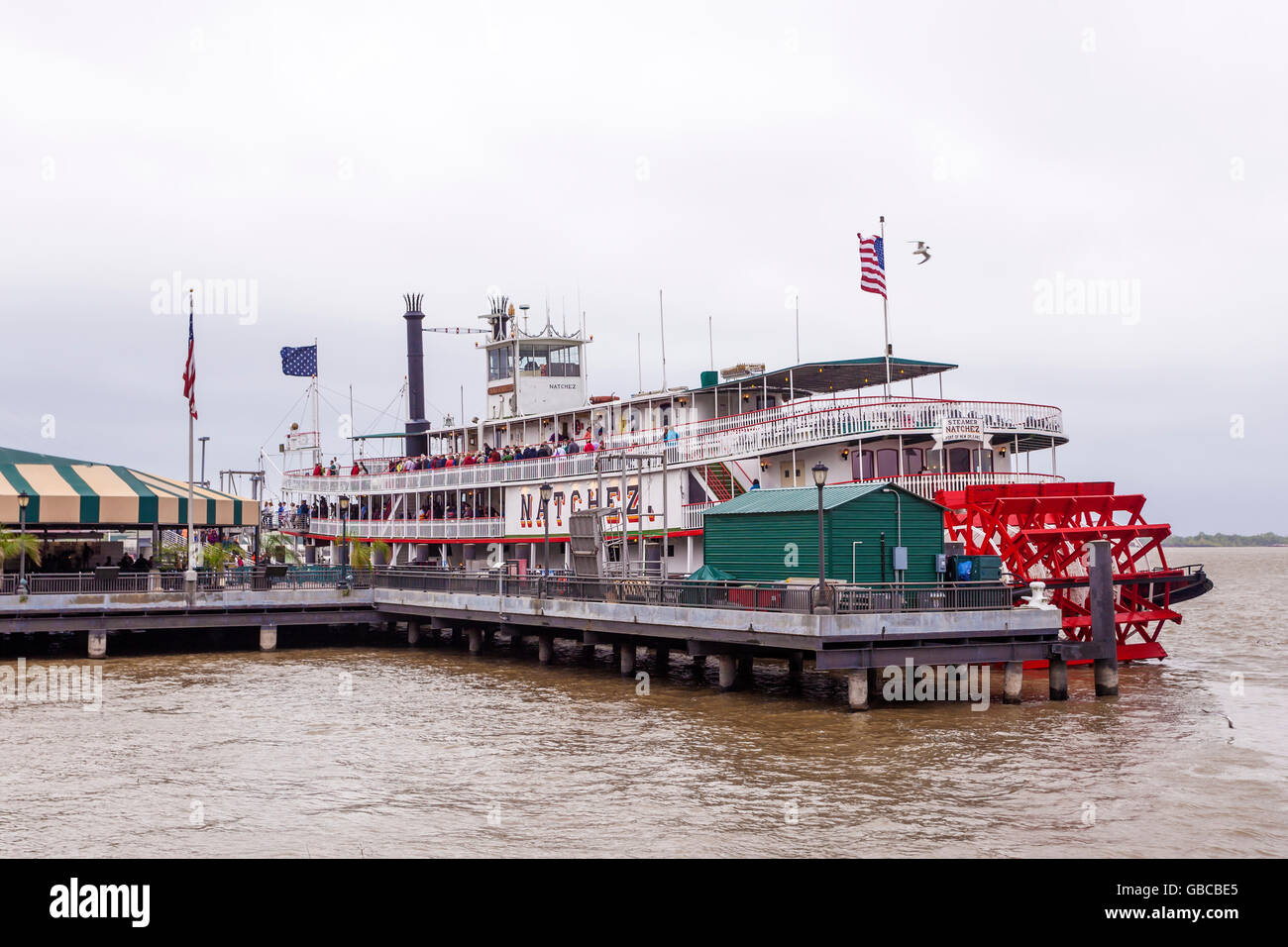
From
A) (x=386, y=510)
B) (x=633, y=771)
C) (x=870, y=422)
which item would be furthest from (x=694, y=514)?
(x=386, y=510)

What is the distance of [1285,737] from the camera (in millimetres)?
21734

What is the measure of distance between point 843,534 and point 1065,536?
737 centimetres

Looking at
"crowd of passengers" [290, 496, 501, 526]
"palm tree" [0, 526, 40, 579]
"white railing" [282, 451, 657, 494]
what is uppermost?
"white railing" [282, 451, 657, 494]

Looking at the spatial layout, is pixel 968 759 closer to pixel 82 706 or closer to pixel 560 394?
pixel 82 706

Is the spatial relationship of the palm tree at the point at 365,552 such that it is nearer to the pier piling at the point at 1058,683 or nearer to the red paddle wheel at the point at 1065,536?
the red paddle wheel at the point at 1065,536

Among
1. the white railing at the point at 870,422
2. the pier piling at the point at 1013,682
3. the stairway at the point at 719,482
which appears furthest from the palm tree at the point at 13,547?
the pier piling at the point at 1013,682

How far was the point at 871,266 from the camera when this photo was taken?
35438 mm

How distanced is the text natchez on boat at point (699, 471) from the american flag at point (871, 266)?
2178mm

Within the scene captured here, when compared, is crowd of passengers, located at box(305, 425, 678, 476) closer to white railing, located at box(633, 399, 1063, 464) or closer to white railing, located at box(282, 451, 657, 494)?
white railing, located at box(282, 451, 657, 494)

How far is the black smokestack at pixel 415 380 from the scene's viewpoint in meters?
59.9

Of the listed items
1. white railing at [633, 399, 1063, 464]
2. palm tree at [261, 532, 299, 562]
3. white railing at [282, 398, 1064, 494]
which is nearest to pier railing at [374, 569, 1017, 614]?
white railing at [282, 398, 1064, 494]

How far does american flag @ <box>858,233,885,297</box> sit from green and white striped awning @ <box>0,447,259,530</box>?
71.8 ft

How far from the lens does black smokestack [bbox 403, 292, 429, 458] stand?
197 feet
